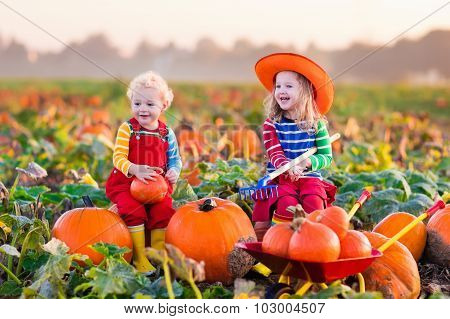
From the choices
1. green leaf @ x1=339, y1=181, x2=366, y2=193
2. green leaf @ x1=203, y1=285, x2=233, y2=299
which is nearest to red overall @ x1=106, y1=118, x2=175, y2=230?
green leaf @ x1=203, y1=285, x2=233, y2=299

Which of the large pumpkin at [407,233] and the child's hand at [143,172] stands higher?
the child's hand at [143,172]

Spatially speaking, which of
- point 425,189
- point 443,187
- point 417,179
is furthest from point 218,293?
point 443,187

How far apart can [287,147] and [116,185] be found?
1.01 metres

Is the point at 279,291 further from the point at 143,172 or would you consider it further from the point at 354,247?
the point at 143,172

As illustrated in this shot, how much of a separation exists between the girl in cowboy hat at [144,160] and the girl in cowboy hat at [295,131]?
56 cm

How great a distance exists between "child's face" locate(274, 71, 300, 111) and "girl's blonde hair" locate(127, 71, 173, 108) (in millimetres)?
636

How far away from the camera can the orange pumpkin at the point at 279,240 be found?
3.15 metres

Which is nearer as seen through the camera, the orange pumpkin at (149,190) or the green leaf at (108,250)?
the green leaf at (108,250)

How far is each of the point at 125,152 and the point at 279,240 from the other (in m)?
1.25

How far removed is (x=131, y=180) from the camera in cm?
406

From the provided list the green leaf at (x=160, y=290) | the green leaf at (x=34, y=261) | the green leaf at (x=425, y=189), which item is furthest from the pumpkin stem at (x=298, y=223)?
the green leaf at (x=425, y=189)

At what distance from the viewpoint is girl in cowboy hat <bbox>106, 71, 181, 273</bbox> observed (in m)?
3.97

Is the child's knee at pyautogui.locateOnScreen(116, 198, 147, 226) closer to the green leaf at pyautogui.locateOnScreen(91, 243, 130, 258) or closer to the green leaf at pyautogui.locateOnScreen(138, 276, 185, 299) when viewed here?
the green leaf at pyautogui.locateOnScreen(91, 243, 130, 258)

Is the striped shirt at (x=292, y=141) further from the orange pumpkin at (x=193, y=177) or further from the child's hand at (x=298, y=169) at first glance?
the orange pumpkin at (x=193, y=177)
